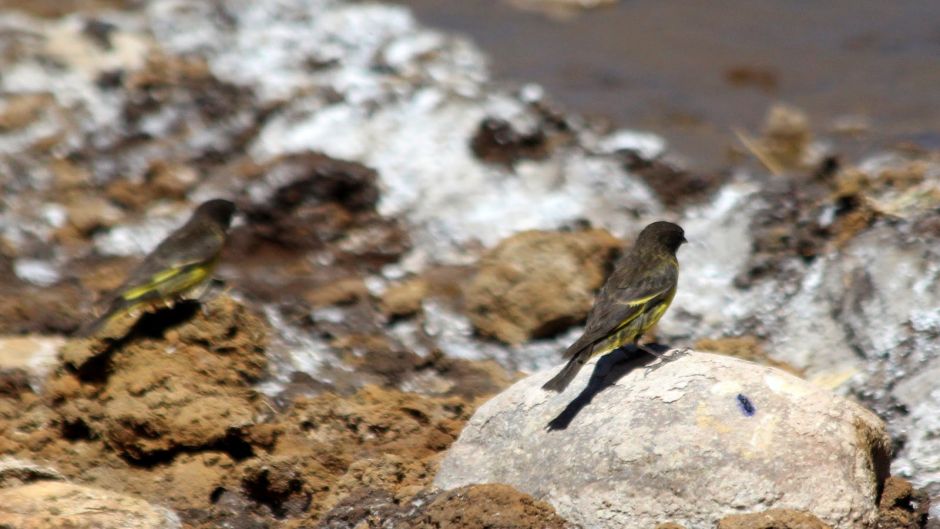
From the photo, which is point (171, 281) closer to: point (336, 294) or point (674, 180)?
point (336, 294)

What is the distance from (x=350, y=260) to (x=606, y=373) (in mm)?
4261

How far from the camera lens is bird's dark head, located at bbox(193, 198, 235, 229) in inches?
358

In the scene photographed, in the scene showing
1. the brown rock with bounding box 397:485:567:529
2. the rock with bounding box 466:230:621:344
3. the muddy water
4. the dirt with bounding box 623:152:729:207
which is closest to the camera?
the brown rock with bounding box 397:485:567:529

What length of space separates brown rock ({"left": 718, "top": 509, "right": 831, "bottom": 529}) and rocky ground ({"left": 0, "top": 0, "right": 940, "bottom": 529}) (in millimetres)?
12

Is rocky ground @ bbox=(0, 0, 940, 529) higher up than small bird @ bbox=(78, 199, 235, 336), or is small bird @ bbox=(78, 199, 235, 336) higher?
small bird @ bbox=(78, 199, 235, 336)

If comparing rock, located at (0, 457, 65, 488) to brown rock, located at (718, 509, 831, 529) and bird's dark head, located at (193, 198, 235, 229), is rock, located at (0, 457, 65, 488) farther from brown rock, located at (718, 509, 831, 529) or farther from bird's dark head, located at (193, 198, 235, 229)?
brown rock, located at (718, 509, 831, 529)

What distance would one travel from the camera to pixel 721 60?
14492 mm

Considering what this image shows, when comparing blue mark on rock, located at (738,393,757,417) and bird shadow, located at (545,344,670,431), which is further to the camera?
bird shadow, located at (545,344,670,431)

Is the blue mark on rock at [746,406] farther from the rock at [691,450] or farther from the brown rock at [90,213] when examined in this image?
the brown rock at [90,213]

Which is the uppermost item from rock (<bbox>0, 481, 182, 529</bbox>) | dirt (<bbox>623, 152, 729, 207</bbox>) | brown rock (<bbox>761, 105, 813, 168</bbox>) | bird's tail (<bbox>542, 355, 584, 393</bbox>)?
bird's tail (<bbox>542, 355, 584, 393</bbox>)

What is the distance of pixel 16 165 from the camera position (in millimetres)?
12336

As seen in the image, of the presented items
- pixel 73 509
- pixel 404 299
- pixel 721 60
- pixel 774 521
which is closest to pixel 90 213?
pixel 404 299

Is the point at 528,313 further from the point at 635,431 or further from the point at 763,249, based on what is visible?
the point at 635,431

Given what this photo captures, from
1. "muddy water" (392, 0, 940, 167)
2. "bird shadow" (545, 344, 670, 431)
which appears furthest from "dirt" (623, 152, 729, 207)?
"bird shadow" (545, 344, 670, 431)
